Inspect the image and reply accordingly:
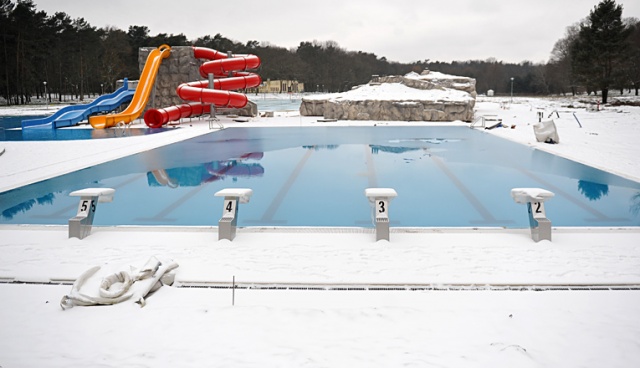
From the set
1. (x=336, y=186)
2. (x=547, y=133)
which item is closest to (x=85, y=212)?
(x=336, y=186)

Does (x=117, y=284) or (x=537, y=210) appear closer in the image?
(x=117, y=284)

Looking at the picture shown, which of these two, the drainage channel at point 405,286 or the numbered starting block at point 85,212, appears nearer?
the drainage channel at point 405,286

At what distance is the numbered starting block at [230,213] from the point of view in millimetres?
4953

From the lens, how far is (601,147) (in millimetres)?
11945

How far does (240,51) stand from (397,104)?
151 feet

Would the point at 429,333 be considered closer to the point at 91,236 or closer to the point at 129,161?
the point at 91,236

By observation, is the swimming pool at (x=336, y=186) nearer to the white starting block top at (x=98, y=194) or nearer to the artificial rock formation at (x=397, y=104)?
the white starting block top at (x=98, y=194)

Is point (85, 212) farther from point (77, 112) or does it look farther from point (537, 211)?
point (77, 112)

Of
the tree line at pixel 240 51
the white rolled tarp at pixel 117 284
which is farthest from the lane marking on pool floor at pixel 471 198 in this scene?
the tree line at pixel 240 51

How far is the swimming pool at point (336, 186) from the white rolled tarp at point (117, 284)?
2.13m

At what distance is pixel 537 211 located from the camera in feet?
16.2

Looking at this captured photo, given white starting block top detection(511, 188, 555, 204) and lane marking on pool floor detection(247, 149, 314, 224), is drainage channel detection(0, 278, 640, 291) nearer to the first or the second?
white starting block top detection(511, 188, 555, 204)

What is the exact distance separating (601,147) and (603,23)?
83.9ft

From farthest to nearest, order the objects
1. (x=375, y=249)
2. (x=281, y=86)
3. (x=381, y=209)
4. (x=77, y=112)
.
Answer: (x=281, y=86) → (x=77, y=112) → (x=381, y=209) → (x=375, y=249)
